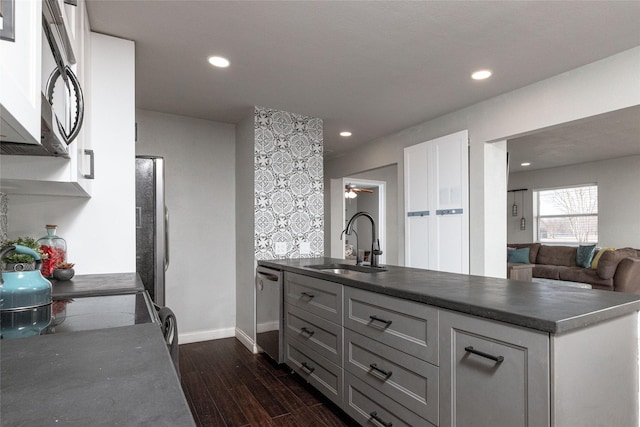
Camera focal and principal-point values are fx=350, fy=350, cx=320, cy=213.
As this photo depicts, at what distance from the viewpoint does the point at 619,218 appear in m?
6.64

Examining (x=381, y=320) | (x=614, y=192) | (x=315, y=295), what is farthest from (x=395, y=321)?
(x=614, y=192)

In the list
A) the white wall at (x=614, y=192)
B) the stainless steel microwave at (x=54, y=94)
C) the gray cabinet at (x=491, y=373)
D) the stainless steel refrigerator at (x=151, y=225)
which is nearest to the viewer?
the stainless steel microwave at (x=54, y=94)

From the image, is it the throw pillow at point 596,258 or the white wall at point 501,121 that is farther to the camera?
the throw pillow at point 596,258

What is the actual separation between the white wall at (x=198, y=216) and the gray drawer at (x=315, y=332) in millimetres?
1327

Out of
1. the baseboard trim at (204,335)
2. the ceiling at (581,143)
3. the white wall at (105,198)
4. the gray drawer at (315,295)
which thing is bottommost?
the baseboard trim at (204,335)

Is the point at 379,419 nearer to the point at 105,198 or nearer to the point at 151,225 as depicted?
the point at 105,198

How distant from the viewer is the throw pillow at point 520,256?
7.13m

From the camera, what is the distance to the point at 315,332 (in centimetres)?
248

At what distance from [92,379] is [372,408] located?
5.24 feet

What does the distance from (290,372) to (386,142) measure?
3152 millimetres

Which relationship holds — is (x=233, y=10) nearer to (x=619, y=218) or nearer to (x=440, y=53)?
(x=440, y=53)

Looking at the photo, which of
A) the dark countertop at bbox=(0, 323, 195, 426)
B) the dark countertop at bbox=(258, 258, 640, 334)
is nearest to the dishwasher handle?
the dark countertop at bbox=(258, 258, 640, 334)

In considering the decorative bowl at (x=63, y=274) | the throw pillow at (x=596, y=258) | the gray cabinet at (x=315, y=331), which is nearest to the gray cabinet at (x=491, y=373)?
the gray cabinet at (x=315, y=331)

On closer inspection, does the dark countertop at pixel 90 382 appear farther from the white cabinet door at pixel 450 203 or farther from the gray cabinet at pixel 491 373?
the white cabinet door at pixel 450 203
